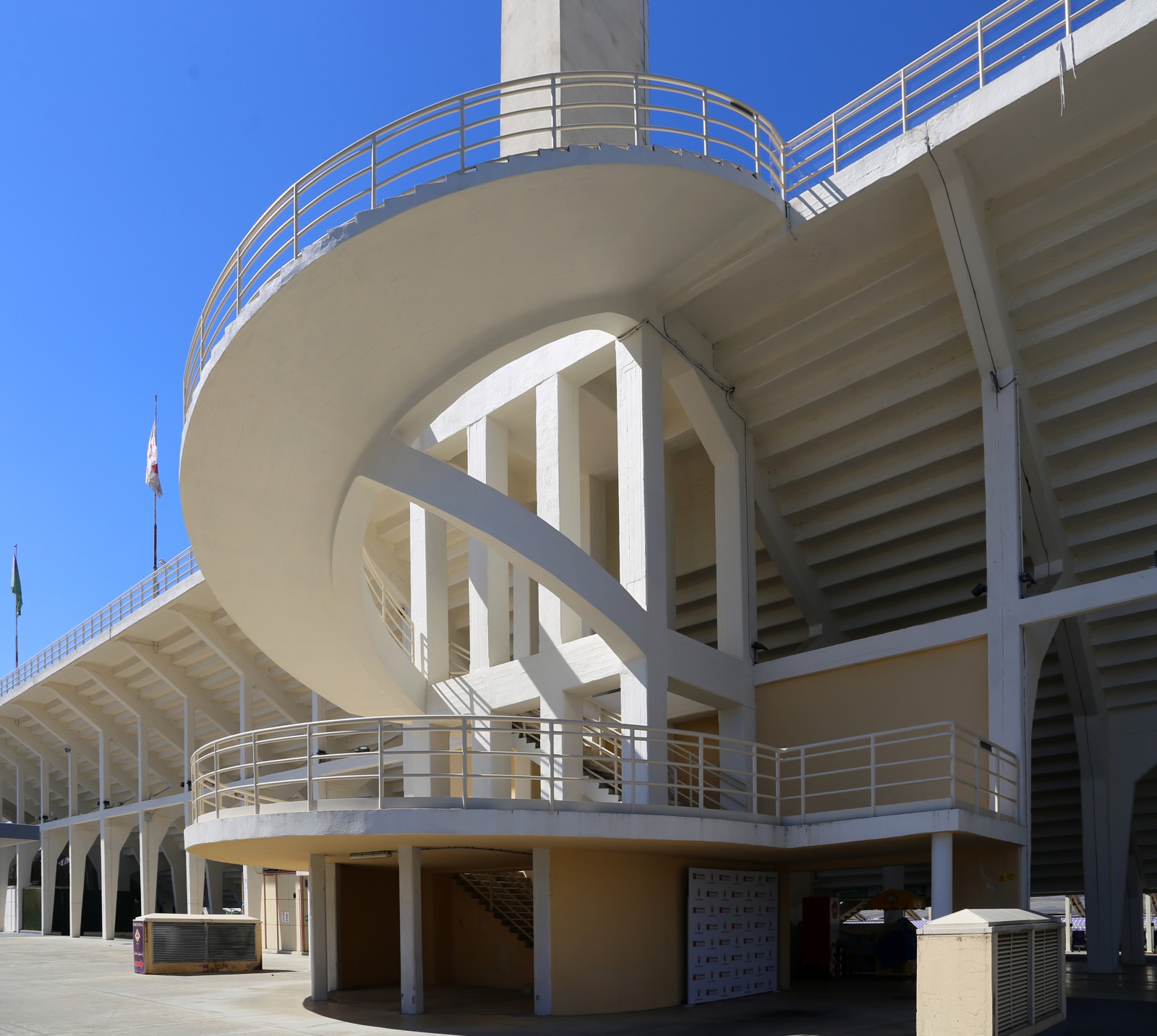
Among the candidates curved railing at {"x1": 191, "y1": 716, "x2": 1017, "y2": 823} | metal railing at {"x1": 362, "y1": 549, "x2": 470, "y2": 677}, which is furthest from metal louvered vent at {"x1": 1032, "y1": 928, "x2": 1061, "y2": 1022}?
metal railing at {"x1": 362, "y1": 549, "x2": 470, "y2": 677}

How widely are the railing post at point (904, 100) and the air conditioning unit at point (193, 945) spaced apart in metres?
17.8

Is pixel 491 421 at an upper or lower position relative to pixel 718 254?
lower

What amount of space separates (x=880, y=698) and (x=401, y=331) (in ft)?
29.2

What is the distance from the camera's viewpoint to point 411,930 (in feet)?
46.2

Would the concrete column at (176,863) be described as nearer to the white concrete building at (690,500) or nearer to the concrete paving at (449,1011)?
the concrete paving at (449,1011)

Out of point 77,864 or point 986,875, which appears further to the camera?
point 77,864

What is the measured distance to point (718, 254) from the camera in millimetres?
16266

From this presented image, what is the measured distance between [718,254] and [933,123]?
3.21m

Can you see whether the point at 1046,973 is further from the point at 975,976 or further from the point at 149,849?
the point at 149,849

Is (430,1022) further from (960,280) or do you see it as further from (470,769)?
(960,280)

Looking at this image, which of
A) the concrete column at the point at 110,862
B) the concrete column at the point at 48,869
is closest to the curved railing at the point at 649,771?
the concrete column at the point at 110,862

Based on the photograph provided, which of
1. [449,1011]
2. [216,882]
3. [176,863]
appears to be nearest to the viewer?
[449,1011]

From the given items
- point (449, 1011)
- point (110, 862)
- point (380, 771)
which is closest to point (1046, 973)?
point (449, 1011)

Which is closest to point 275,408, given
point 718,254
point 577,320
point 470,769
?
point 577,320
